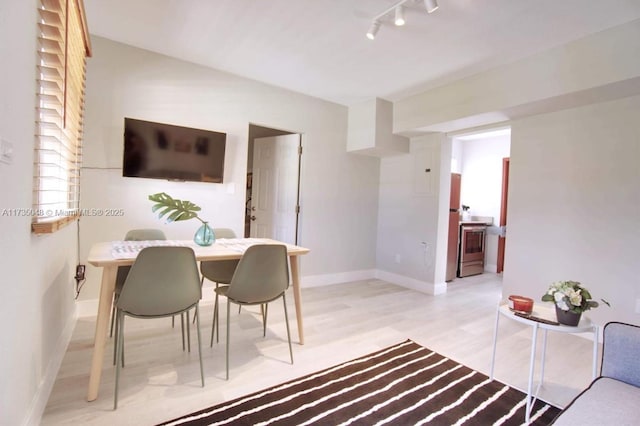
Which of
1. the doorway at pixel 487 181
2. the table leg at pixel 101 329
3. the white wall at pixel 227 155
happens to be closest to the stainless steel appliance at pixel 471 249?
the doorway at pixel 487 181

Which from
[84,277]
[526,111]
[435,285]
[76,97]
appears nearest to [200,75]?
[76,97]

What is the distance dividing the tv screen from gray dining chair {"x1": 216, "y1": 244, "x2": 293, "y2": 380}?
1582 millimetres

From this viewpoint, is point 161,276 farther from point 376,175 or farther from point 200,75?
point 376,175

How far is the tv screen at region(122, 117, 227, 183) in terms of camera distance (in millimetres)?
2932

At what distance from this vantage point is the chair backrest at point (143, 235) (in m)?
2.54

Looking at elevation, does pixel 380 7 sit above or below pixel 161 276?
above

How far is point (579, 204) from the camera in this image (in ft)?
9.58

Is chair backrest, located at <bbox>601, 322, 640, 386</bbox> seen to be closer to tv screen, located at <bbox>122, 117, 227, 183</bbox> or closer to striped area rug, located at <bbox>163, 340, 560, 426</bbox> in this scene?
striped area rug, located at <bbox>163, 340, 560, 426</bbox>

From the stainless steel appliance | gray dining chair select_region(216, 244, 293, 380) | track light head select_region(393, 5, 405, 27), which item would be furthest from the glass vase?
the stainless steel appliance

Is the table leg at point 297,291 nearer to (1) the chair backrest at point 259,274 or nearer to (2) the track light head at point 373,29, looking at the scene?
(1) the chair backrest at point 259,274

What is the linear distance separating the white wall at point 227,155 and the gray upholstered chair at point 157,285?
158 cm

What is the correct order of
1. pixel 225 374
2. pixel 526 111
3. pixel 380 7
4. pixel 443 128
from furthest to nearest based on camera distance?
pixel 443 128 → pixel 526 111 → pixel 380 7 → pixel 225 374

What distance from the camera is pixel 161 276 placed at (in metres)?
1.75

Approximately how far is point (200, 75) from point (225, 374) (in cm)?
294
